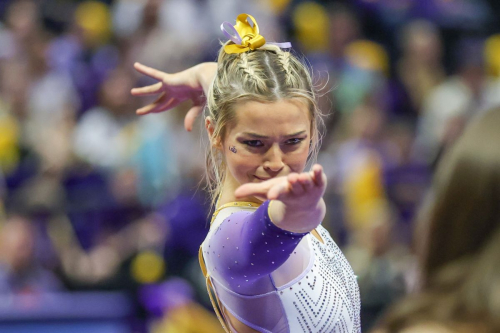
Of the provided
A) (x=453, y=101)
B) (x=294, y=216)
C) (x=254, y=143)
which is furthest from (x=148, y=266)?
(x=294, y=216)

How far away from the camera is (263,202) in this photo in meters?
2.16

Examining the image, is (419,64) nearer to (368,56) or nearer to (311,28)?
(368,56)

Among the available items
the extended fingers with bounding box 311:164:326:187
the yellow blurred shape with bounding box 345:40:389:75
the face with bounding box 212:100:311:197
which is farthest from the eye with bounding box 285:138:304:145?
the yellow blurred shape with bounding box 345:40:389:75

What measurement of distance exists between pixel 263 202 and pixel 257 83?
349 millimetres

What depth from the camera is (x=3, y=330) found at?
5.17 m

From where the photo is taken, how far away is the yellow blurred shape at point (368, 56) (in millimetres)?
7629

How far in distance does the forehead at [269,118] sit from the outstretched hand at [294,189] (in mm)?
431

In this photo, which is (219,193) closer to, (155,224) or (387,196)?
(155,224)

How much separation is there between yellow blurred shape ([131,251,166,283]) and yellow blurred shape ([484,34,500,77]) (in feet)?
13.8

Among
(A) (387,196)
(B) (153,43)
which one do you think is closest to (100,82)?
(B) (153,43)

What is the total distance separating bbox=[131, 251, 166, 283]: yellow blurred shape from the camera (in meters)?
5.70

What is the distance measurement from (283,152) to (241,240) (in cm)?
32

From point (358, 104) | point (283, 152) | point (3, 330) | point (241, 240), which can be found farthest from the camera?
point (358, 104)

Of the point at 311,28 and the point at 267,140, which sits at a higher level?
the point at 267,140
